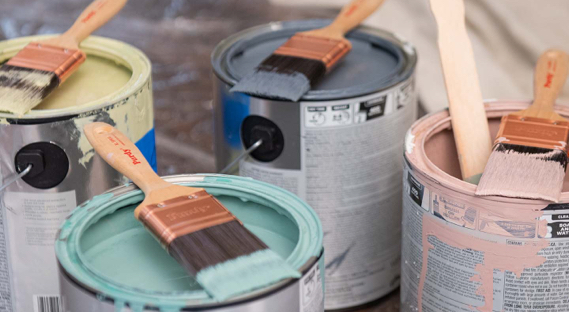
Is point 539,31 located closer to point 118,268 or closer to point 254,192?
point 254,192

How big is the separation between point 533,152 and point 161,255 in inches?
15.9

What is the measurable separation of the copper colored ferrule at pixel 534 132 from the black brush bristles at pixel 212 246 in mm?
328

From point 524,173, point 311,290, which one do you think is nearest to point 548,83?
point 524,173

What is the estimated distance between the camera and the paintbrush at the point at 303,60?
3.13 ft

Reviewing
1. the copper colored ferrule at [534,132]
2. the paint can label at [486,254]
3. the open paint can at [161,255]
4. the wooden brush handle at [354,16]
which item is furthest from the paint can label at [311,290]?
the wooden brush handle at [354,16]

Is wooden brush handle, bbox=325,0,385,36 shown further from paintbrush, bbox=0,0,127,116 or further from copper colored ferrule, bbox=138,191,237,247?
copper colored ferrule, bbox=138,191,237,247

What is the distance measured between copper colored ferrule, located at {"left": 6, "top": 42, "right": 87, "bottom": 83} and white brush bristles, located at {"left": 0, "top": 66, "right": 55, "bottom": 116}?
0.01 m

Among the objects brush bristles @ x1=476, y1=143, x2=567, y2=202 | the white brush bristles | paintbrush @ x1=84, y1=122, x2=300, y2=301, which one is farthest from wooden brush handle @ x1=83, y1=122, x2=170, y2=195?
brush bristles @ x1=476, y1=143, x2=567, y2=202

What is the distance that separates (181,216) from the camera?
0.69 metres

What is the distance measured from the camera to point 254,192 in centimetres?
77

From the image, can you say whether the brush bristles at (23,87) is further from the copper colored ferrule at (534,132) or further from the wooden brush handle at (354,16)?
the copper colored ferrule at (534,132)

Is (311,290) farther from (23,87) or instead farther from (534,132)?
(23,87)

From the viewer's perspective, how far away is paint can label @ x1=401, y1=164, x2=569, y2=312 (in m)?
0.75

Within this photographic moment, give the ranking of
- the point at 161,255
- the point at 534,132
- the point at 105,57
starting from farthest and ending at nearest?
the point at 105,57 → the point at 534,132 → the point at 161,255
